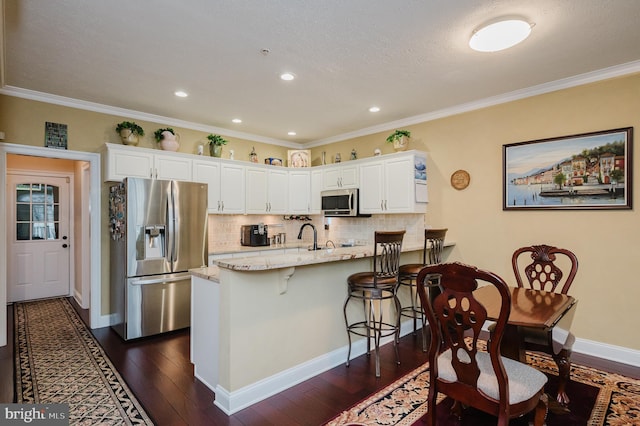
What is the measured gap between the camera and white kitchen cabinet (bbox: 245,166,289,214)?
206 inches

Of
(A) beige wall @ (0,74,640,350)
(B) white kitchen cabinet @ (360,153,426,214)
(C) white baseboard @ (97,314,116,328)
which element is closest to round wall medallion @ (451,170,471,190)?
(A) beige wall @ (0,74,640,350)

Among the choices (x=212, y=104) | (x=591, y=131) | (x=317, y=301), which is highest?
(x=212, y=104)

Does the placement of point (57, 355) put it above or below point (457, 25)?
below

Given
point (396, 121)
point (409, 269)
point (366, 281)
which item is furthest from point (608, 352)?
point (396, 121)

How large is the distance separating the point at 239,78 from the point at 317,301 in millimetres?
2275

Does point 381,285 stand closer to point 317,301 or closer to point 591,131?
point 317,301

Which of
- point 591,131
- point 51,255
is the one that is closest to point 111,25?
point 591,131

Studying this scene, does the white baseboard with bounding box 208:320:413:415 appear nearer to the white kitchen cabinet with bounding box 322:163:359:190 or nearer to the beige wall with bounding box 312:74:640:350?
the beige wall with bounding box 312:74:640:350

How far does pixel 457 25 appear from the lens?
2.41 m

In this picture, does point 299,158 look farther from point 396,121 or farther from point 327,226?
point 396,121

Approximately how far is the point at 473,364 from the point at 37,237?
658 cm

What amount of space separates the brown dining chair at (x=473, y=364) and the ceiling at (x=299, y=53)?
177 cm

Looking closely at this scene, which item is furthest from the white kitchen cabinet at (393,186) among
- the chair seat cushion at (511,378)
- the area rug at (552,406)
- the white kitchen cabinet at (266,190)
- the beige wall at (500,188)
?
the chair seat cushion at (511,378)

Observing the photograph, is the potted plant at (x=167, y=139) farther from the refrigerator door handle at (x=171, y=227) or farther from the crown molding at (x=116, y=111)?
the refrigerator door handle at (x=171, y=227)
